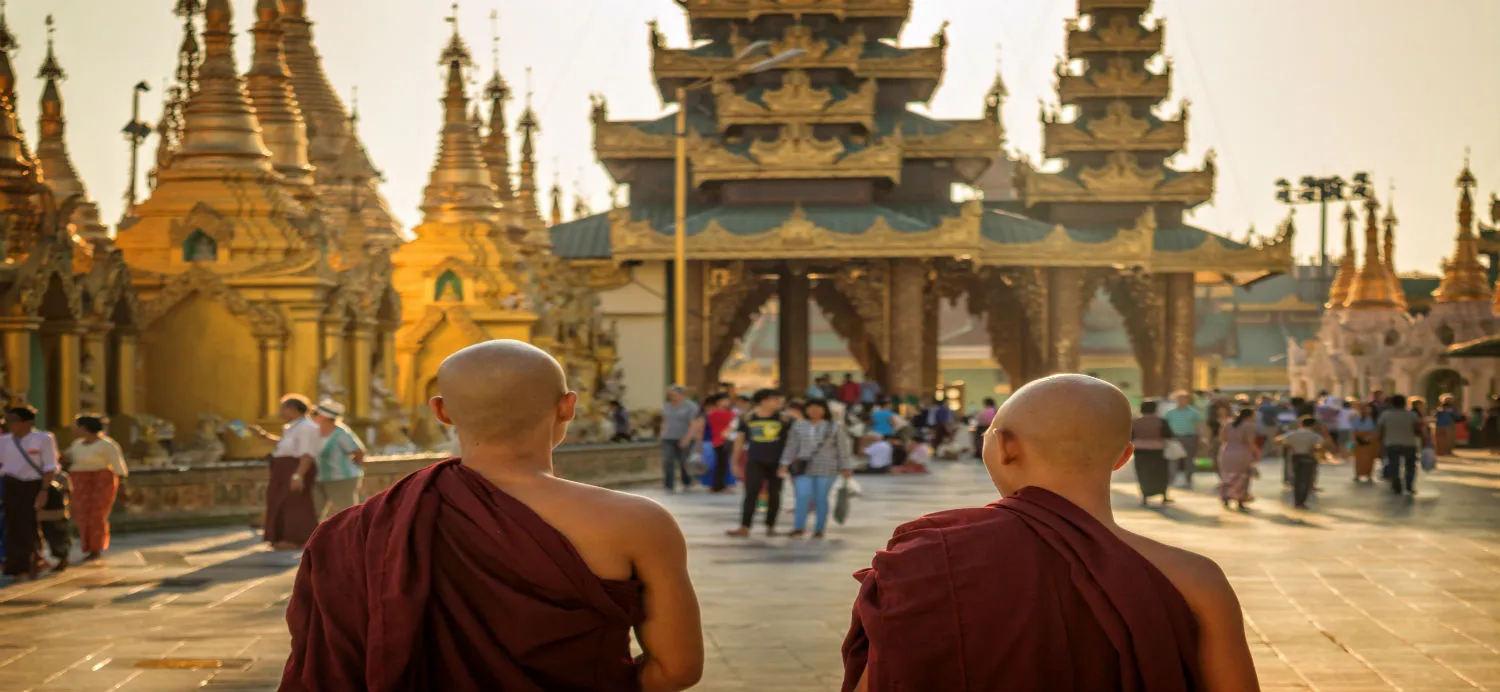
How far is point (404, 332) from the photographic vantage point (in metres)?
28.2

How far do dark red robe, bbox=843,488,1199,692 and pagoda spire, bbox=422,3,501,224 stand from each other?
2657cm

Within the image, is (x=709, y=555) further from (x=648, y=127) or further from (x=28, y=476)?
(x=648, y=127)

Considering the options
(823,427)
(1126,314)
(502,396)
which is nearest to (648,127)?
(1126,314)

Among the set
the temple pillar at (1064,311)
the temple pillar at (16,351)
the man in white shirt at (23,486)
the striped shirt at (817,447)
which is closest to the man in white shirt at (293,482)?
the man in white shirt at (23,486)

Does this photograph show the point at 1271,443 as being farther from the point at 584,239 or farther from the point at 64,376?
the point at 64,376

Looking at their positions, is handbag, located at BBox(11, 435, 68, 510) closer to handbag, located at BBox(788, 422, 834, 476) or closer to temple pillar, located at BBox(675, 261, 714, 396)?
handbag, located at BBox(788, 422, 834, 476)

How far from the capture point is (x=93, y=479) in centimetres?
1484

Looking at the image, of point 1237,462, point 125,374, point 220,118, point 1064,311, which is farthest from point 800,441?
point 1064,311

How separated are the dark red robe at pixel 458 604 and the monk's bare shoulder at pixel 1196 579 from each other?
1.11 m

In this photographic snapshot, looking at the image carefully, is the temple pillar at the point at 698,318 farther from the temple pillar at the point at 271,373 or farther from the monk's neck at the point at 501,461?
the monk's neck at the point at 501,461

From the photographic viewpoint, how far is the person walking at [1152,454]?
22125 millimetres

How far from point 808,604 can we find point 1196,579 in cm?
834

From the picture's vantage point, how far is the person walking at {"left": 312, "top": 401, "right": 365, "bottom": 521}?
15.3 metres

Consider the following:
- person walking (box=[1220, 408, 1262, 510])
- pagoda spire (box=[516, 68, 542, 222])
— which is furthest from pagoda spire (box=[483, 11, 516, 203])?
person walking (box=[1220, 408, 1262, 510])
